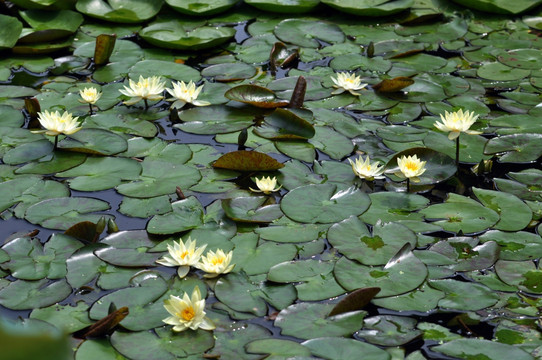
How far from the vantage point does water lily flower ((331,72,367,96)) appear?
4066 mm

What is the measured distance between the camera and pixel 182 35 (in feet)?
15.6

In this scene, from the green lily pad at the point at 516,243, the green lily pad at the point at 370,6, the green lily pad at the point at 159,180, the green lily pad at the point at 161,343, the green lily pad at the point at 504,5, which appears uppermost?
the green lily pad at the point at 504,5

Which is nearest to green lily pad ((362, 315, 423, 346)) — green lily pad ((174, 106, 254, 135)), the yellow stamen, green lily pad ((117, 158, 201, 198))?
the yellow stamen

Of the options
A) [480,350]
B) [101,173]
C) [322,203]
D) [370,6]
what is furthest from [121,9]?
[480,350]

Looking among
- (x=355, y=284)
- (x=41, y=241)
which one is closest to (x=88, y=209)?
(x=41, y=241)

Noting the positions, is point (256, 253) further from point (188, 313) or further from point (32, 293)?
point (32, 293)

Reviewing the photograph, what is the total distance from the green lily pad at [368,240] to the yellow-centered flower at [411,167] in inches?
12.2

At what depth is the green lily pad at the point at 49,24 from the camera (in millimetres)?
4676

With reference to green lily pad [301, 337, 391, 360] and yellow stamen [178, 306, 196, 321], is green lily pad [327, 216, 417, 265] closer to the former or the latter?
green lily pad [301, 337, 391, 360]

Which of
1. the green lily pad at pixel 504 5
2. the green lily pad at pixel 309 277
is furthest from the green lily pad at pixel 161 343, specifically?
the green lily pad at pixel 504 5

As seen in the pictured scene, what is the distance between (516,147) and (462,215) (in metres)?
0.78

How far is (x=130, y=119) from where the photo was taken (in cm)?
384

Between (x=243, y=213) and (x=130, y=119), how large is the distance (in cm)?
118

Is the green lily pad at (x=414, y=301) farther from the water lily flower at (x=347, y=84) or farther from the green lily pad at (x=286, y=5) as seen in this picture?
the green lily pad at (x=286, y=5)
